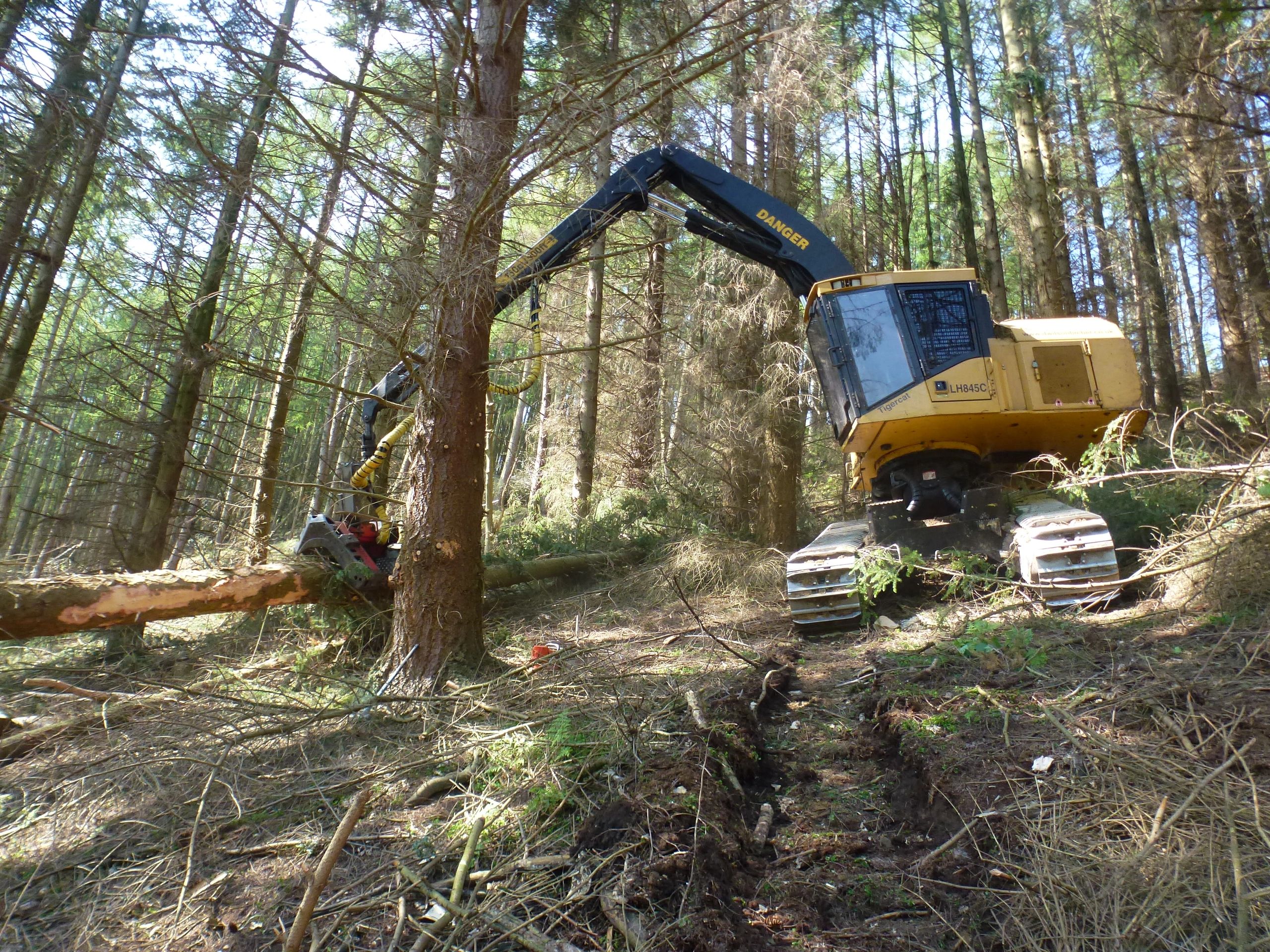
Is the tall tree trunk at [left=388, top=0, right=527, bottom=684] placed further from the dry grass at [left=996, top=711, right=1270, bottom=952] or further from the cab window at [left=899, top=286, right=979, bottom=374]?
the cab window at [left=899, top=286, right=979, bottom=374]

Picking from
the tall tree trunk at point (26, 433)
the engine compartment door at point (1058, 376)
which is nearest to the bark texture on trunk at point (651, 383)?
the engine compartment door at point (1058, 376)

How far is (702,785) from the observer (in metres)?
2.98

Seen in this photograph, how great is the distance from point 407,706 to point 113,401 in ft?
17.3

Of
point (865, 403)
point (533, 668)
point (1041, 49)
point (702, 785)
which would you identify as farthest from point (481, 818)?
point (1041, 49)

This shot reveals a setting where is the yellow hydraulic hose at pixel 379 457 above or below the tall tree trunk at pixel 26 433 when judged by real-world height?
below

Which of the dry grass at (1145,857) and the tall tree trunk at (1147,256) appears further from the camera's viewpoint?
the tall tree trunk at (1147,256)

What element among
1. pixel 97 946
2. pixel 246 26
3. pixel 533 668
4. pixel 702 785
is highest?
pixel 246 26

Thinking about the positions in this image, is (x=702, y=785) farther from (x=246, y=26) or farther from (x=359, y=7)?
(x=359, y=7)

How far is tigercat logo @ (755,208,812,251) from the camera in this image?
23.0 feet

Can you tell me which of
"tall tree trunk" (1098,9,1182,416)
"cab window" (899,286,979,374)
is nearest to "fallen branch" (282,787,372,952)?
"cab window" (899,286,979,374)

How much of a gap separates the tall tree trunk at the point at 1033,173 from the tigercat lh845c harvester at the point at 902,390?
5.03m

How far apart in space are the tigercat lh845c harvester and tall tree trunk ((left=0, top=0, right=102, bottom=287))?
116 inches

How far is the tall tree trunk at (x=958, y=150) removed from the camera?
1263cm

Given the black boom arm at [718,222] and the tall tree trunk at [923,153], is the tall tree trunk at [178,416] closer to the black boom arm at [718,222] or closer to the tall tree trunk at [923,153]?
the black boom arm at [718,222]
